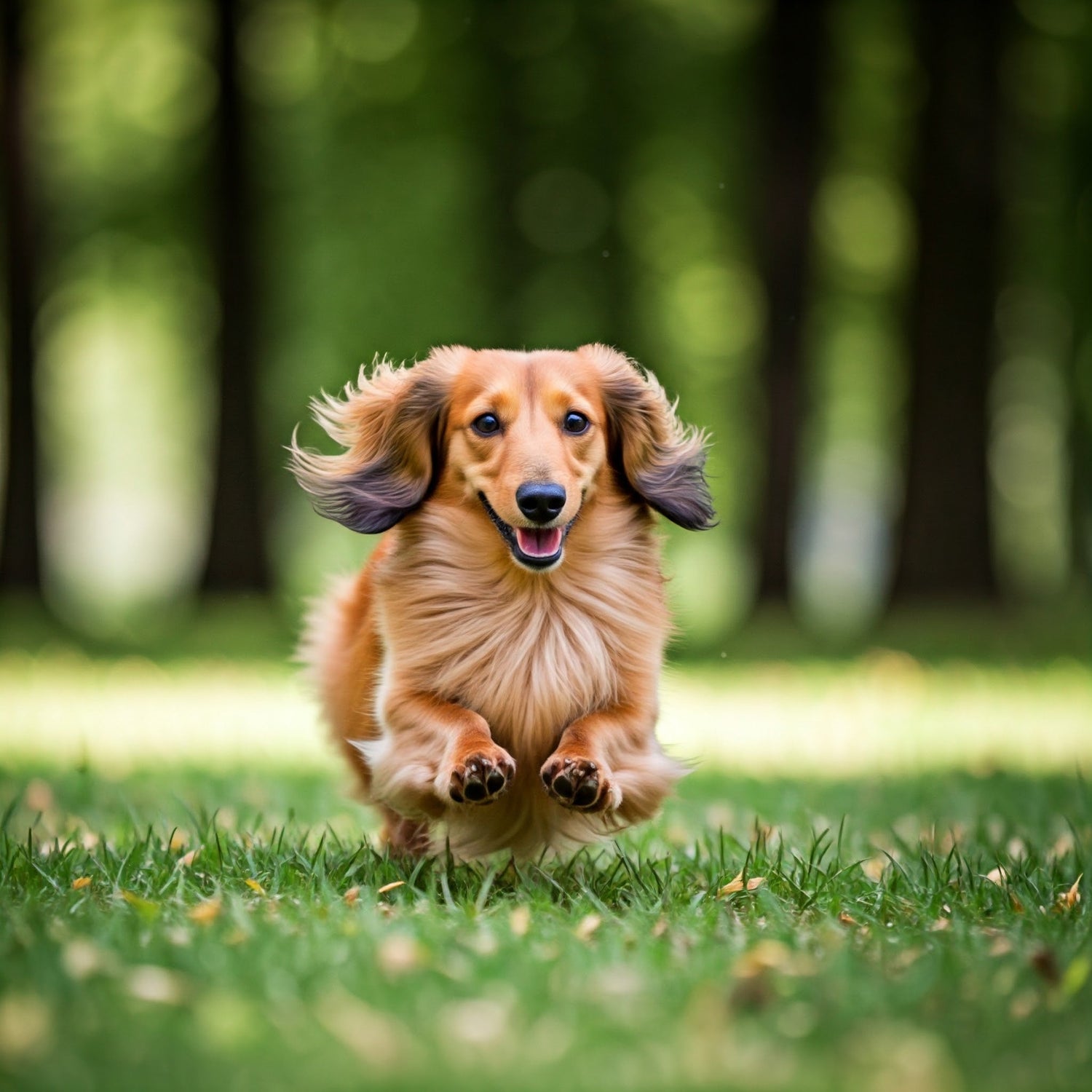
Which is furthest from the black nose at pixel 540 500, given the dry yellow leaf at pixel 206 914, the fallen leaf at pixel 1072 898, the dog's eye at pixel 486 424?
the fallen leaf at pixel 1072 898

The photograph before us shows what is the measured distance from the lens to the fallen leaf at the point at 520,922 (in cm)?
331

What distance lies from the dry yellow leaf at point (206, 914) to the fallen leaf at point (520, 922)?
2.17ft

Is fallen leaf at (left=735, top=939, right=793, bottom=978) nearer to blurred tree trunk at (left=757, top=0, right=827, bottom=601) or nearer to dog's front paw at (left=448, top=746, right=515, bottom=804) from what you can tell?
dog's front paw at (left=448, top=746, right=515, bottom=804)

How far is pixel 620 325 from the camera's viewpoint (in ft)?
65.5

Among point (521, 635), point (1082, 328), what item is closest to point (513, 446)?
point (521, 635)

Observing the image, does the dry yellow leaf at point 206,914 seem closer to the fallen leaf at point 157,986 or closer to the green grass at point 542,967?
the green grass at point 542,967

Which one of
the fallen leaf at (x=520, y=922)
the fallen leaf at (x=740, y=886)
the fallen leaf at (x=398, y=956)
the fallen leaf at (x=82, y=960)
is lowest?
the fallen leaf at (x=740, y=886)

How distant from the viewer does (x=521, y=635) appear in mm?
4324

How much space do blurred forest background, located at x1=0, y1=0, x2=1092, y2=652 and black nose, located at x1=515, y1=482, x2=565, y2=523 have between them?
28.1ft

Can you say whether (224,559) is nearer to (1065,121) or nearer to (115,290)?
(115,290)

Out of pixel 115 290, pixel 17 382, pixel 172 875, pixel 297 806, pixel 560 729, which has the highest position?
pixel 115 290

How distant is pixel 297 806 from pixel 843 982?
341 centimetres

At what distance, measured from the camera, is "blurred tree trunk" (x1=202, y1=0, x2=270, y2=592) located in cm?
1431

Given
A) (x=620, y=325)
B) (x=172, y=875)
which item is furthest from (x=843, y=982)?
(x=620, y=325)
